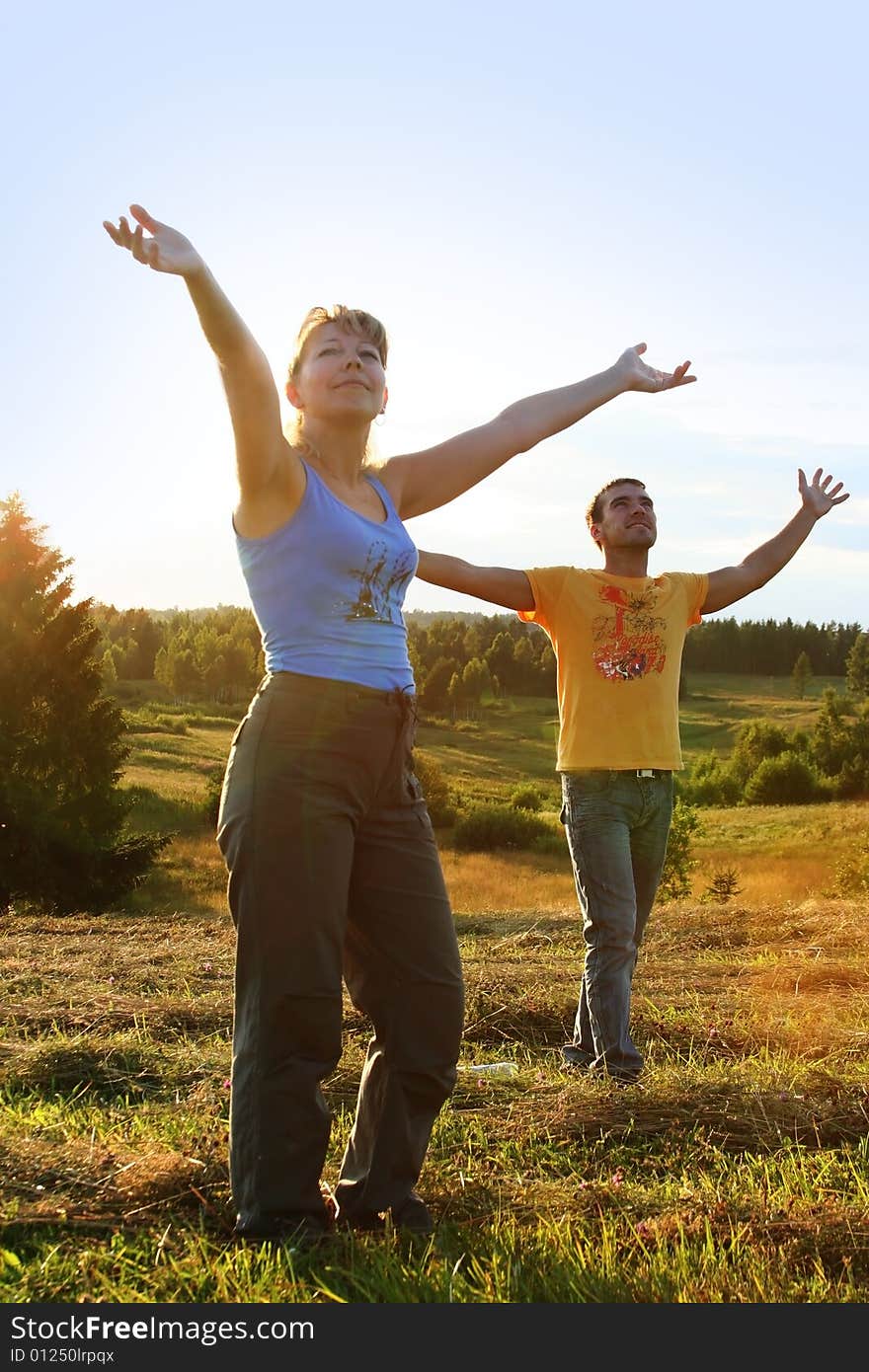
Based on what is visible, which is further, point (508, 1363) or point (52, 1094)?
point (52, 1094)

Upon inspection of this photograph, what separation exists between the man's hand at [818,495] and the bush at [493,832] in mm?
36418

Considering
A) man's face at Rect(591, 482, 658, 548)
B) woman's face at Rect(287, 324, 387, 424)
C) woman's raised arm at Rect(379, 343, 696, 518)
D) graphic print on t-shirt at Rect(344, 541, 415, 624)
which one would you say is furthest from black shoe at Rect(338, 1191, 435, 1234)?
man's face at Rect(591, 482, 658, 548)

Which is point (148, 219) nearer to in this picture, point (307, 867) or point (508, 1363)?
point (307, 867)

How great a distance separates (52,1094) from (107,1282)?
5.35ft

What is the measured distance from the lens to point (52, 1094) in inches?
159

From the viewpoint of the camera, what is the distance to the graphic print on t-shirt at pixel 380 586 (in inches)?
110

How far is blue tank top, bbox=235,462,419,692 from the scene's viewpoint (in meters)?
2.74

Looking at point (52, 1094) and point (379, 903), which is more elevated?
point (379, 903)

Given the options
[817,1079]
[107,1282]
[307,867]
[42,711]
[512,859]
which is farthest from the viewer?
[512,859]

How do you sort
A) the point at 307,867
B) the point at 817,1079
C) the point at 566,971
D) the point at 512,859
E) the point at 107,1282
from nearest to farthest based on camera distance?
1. the point at 107,1282
2. the point at 307,867
3. the point at 817,1079
4. the point at 566,971
5. the point at 512,859

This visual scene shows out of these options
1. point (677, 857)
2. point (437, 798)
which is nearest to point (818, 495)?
point (677, 857)

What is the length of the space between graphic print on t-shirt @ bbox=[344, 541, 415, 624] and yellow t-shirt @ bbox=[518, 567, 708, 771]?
5.97 feet

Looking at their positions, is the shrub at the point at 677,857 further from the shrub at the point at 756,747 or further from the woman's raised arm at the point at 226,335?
the shrub at the point at 756,747

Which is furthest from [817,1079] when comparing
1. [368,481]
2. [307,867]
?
[368,481]
